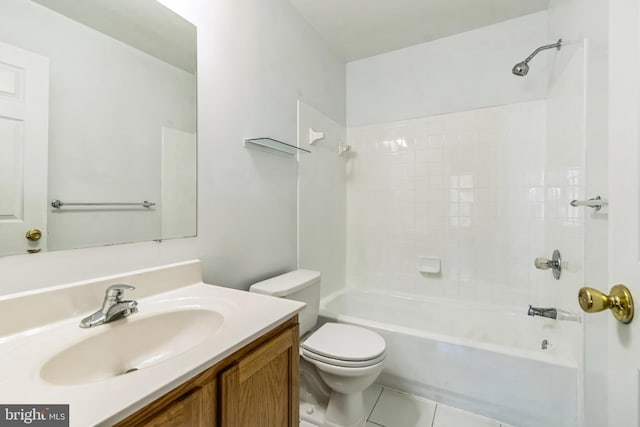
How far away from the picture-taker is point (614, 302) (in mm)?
543

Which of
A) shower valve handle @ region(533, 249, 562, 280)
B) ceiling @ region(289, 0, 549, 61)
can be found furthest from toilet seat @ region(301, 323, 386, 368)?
ceiling @ region(289, 0, 549, 61)

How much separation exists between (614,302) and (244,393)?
85cm

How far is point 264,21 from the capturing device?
62.9 inches

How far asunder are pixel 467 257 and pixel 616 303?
1723 mm

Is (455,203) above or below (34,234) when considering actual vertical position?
above

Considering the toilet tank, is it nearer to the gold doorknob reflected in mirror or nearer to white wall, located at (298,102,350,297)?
white wall, located at (298,102,350,297)

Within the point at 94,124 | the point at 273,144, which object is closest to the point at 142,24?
the point at 94,124

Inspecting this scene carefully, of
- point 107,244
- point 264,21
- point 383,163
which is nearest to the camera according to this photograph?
point 107,244

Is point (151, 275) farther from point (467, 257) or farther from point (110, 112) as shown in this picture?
point (467, 257)

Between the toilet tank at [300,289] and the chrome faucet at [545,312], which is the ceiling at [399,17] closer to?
the toilet tank at [300,289]

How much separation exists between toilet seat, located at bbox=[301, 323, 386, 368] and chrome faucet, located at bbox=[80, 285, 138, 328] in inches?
35.0

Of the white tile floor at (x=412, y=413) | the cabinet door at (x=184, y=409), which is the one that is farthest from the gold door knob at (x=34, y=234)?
the white tile floor at (x=412, y=413)

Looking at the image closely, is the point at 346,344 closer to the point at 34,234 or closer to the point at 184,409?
the point at 184,409

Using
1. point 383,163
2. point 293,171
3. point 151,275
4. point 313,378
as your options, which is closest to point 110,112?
point 151,275
